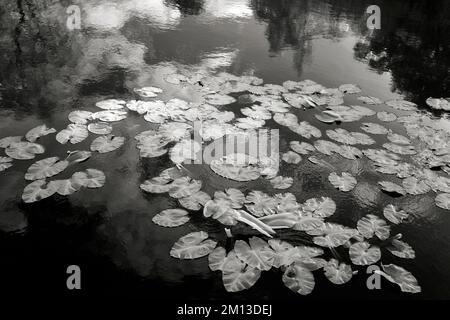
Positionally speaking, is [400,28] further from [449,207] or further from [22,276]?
[22,276]

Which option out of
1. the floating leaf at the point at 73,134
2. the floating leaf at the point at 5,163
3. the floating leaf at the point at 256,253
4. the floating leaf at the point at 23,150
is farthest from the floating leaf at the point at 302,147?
the floating leaf at the point at 5,163

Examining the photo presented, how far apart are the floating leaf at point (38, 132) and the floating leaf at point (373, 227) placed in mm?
3755

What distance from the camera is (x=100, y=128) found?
14.8 feet

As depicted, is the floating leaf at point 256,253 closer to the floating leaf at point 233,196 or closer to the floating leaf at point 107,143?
the floating leaf at point 233,196

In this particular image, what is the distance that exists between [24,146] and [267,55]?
17.0 feet

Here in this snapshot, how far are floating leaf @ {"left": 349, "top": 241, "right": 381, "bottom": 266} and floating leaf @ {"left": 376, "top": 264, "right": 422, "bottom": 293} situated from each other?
0.11m

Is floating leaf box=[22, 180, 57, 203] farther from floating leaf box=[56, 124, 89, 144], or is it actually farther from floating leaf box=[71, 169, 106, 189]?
floating leaf box=[56, 124, 89, 144]

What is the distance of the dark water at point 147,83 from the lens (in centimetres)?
289

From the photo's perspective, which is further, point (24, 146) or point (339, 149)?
point (339, 149)

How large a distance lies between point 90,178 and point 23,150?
980 mm

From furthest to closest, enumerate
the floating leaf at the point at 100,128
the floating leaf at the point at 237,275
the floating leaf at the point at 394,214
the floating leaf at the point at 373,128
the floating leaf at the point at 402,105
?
the floating leaf at the point at 402,105
the floating leaf at the point at 373,128
the floating leaf at the point at 100,128
the floating leaf at the point at 394,214
the floating leaf at the point at 237,275

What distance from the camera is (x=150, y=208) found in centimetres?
350

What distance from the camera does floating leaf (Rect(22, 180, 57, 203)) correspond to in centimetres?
342
